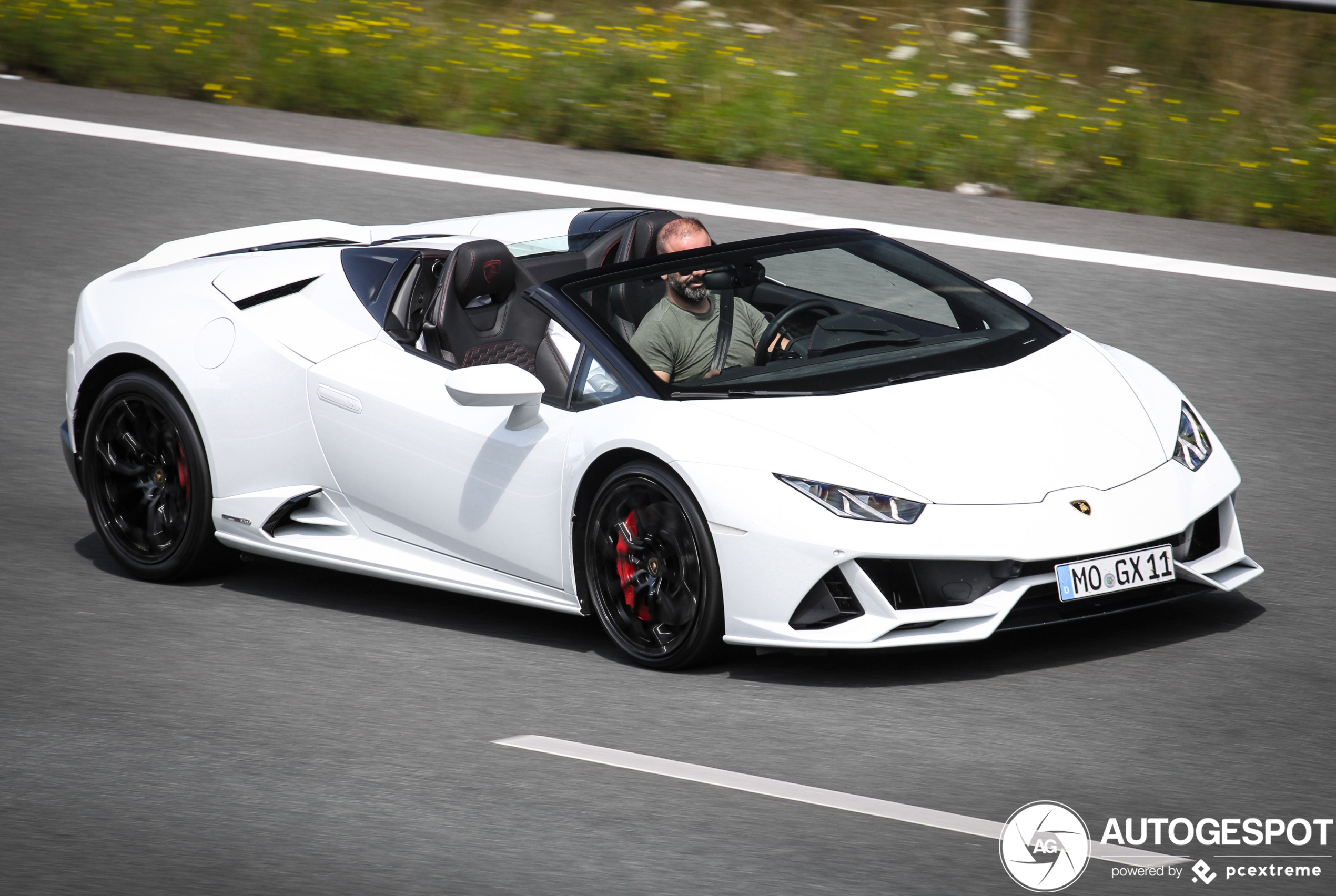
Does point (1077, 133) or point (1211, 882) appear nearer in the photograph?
point (1211, 882)

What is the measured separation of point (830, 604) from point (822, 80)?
8175mm

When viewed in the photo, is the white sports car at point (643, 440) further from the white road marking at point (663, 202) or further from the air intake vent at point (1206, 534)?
the white road marking at point (663, 202)

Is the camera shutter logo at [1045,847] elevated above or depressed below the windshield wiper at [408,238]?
below

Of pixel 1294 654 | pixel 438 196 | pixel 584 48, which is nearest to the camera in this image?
pixel 1294 654

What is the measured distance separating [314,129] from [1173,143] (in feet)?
18.9

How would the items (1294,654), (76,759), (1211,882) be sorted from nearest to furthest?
1. (1211,882)
2. (76,759)
3. (1294,654)

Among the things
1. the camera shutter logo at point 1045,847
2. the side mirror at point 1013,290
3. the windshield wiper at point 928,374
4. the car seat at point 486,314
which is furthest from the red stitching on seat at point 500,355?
the camera shutter logo at point 1045,847

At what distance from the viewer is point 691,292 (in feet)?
20.0

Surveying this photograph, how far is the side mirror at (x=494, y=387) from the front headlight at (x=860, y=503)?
95 centimetres

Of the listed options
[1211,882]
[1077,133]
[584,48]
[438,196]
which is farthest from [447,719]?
[584,48]

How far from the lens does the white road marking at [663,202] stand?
981cm

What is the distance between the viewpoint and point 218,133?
1234cm

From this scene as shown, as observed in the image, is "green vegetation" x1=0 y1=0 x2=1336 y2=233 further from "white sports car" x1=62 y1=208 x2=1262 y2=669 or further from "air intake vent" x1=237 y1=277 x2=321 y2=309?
"air intake vent" x1=237 y1=277 x2=321 y2=309

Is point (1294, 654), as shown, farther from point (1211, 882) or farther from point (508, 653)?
point (508, 653)
